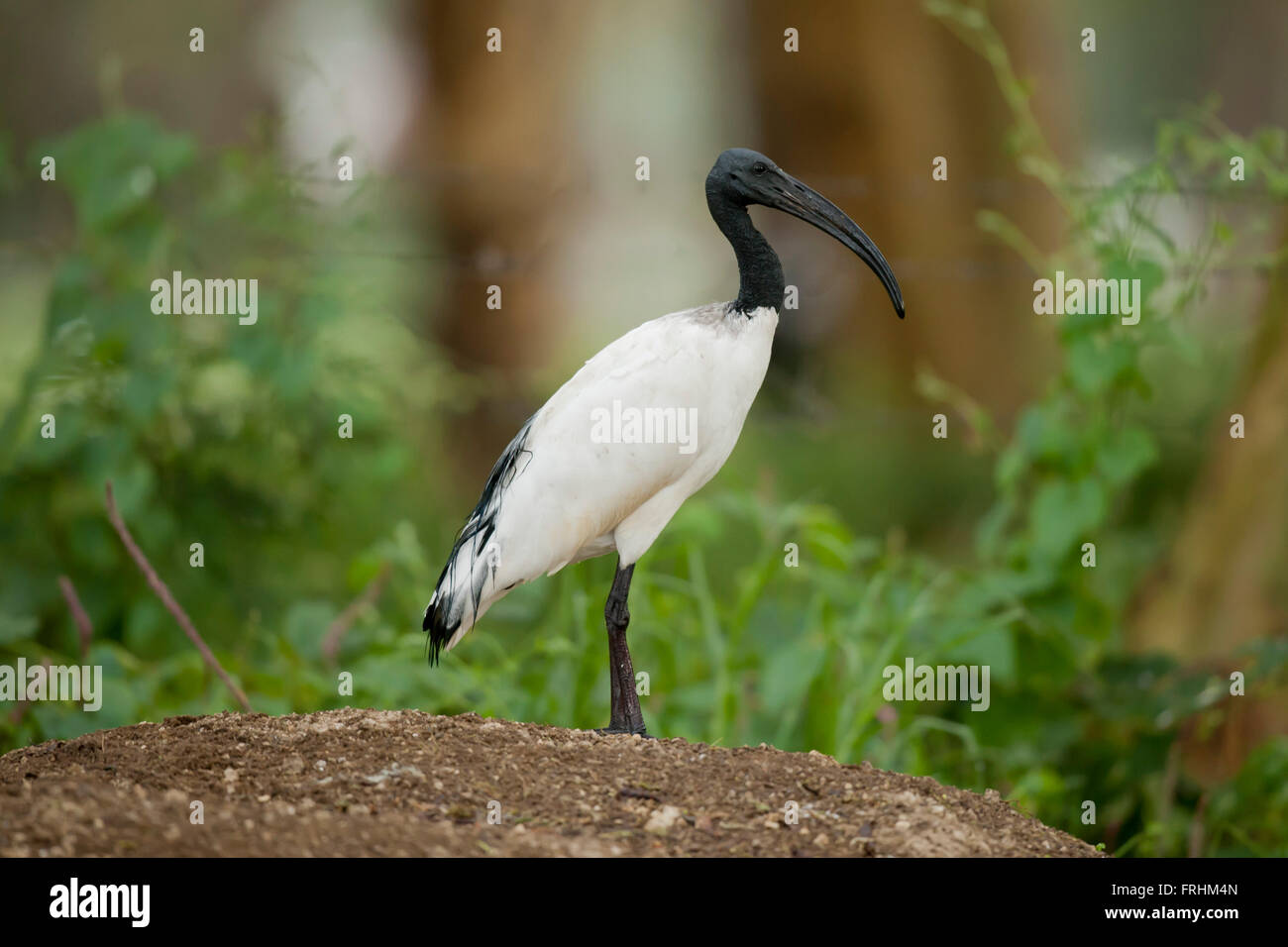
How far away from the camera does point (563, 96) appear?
457 inches

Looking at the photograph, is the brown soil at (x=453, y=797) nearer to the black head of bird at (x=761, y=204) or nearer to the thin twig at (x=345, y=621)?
the thin twig at (x=345, y=621)

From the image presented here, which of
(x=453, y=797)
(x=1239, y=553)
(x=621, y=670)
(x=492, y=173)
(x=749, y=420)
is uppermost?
(x=492, y=173)

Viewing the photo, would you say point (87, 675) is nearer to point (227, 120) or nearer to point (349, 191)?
point (349, 191)

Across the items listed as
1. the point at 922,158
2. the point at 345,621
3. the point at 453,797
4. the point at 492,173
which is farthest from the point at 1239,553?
the point at 492,173

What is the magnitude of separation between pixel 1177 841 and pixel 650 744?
389 cm

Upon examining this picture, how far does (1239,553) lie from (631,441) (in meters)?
4.96

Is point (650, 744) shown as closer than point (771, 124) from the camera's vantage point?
Yes

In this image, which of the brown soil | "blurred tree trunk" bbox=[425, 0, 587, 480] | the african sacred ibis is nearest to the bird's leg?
the african sacred ibis

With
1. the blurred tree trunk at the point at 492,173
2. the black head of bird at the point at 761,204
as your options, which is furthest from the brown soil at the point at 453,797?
the blurred tree trunk at the point at 492,173

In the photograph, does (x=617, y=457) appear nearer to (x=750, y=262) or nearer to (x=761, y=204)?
(x=750, y=262)

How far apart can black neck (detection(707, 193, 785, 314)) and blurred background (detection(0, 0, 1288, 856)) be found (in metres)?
1.58

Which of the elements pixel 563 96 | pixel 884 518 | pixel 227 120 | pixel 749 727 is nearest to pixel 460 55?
pixel 563 96

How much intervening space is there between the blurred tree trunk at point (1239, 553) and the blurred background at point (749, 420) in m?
0.03

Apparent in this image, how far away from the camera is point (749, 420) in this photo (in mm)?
10086
